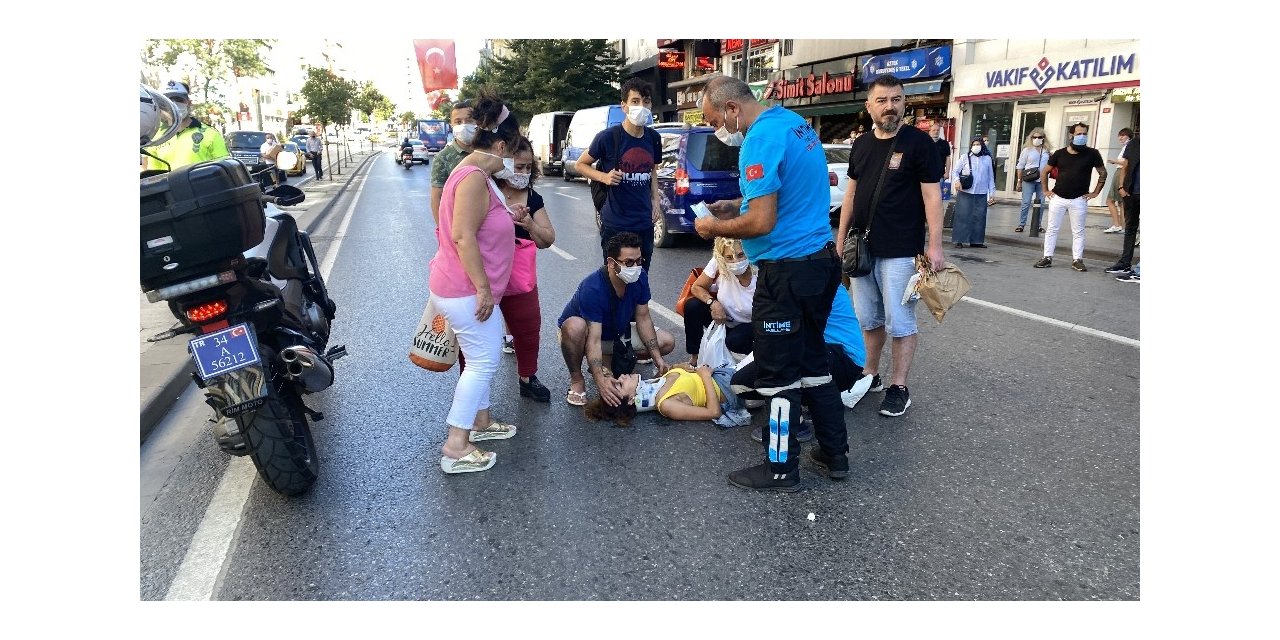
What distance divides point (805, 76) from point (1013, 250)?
1871cm

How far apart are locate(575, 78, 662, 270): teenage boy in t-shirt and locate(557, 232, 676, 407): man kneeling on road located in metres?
0.76

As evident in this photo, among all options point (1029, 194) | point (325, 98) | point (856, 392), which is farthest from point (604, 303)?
point (325, 98)

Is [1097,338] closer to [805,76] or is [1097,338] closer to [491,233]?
[491,233]

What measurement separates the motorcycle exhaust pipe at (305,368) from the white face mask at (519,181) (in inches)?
49.0

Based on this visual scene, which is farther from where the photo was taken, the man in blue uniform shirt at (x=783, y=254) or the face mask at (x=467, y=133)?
the face mask at (x=467, y=133)

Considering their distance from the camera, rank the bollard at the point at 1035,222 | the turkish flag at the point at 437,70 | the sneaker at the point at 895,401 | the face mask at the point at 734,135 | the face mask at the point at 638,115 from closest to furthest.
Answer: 1. the face mask at the point at 734,135
2. the sneaker at the point at 895,401
3. the face mask at the point at 638,115
4. the bollard at the point at 1035,222
5. the turkish flag at the point at 437,70

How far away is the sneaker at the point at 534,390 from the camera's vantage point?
4.55 m

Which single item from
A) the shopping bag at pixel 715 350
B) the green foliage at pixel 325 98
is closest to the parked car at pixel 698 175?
the shopping bag at pixel 715 350

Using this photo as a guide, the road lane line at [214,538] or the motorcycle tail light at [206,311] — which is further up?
the motorcycle tail light at [206,311]

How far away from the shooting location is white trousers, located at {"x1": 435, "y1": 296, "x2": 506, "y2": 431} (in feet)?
11.6

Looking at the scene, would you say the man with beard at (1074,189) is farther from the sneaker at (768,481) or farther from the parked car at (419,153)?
the parked car at (419,153)

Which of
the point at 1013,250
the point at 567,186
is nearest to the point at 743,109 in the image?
the point at 1013,250

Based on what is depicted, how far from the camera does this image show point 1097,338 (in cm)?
580

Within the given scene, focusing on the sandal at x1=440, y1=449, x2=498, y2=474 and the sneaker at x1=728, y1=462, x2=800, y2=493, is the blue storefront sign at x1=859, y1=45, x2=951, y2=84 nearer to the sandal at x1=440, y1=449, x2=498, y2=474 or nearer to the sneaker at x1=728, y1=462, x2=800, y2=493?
the sneaker at x1=728, y1=462, x2=800, y2=493
